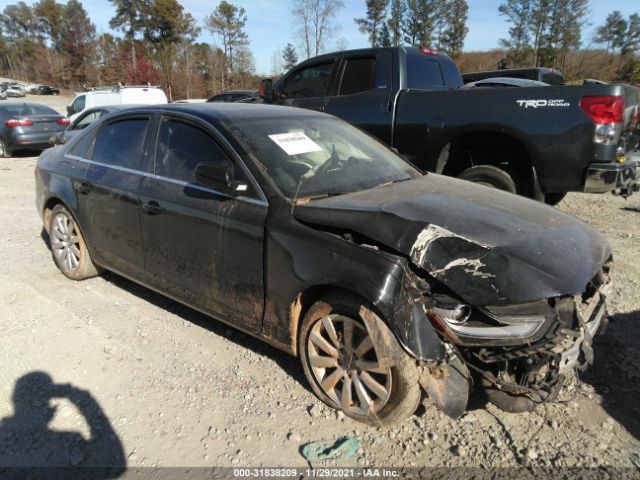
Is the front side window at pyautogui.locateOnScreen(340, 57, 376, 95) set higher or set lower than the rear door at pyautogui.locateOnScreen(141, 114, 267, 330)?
higher

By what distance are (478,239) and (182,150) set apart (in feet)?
7.11

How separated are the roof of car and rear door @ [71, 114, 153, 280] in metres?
0.29

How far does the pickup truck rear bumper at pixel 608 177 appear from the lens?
459 cm

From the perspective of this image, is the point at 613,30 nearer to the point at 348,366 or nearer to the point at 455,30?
the point at 455,30

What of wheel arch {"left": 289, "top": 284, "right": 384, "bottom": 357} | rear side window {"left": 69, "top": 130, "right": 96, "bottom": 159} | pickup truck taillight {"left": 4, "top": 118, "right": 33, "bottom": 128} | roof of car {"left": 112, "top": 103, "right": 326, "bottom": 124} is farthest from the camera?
pickup truck taillight {"left": 4, "top": 118, "right": 33, "bottom": 128}

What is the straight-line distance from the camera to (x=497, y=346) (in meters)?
2.42

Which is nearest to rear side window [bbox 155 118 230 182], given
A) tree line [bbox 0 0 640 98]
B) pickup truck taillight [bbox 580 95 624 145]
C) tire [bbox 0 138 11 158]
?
pickup truck taillight [bbox 580 95 624 145]

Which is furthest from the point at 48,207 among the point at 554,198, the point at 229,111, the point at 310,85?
the point at 554,198

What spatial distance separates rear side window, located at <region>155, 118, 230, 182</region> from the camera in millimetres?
3344

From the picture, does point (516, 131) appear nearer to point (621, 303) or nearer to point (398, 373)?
point (621, 303)

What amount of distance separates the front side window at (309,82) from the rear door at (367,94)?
0.26 meters

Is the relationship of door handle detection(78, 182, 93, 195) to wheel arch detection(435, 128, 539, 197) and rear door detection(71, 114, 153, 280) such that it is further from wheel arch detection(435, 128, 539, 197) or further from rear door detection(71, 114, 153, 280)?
wheel arch detection(435, 128, 539, 197)

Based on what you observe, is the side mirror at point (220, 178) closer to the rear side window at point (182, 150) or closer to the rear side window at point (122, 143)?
the rear side window at point (182, 150)

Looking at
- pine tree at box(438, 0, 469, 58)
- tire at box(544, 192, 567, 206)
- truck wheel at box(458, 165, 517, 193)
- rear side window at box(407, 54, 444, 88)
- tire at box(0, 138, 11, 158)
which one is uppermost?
pine tree at box(438, 0, 469, 58)
